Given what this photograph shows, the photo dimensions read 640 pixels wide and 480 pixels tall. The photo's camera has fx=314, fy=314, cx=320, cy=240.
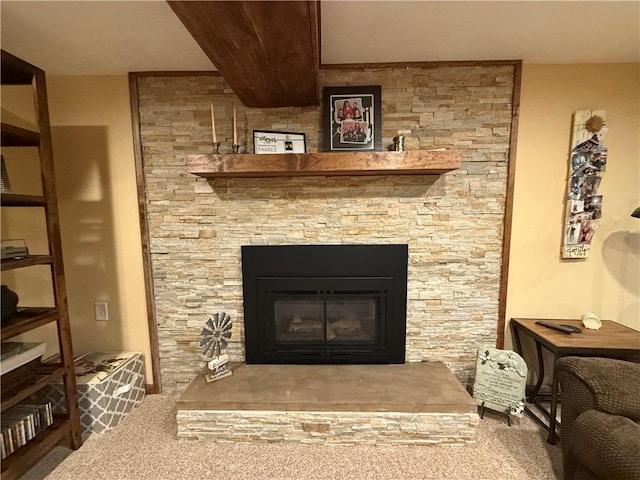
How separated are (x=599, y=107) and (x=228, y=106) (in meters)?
2.32

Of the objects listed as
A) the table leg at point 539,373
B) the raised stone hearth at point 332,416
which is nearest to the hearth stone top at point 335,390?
the raised stone hearth at point 332,416

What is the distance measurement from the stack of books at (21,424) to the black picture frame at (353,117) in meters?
2.09

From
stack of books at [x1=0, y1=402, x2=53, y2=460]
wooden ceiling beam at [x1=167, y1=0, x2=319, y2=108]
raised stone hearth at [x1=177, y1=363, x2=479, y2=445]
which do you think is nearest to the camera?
wooden ceiling beam at [x1=167, y1=0, x2=319, y2=108]

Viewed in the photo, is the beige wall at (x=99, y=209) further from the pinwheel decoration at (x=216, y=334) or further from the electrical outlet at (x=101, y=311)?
the pinwheel decoration at (x=216, y=334)

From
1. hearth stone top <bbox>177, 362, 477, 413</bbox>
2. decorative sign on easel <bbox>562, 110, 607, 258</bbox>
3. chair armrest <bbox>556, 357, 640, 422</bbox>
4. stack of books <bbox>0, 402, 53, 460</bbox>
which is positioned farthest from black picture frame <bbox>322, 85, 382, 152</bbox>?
stack of books <bbox>0, 402, 53, 460</bbox>

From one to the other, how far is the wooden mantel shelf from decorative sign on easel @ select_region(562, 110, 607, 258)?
0.89 m

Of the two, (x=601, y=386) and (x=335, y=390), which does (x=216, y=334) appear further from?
(x=601, y=386)

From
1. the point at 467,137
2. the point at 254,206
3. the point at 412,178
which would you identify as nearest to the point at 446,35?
the point at 467,137

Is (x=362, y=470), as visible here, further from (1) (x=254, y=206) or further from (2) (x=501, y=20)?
Answer: (2) (x=501, y=20)

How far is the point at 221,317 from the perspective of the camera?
1.96m

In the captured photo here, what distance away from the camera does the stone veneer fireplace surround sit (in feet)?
6.41

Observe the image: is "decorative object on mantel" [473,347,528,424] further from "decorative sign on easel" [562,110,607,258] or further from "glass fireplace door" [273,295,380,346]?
"decorative sign on easel" [562,110,607,258]

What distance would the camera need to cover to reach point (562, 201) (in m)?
2.02

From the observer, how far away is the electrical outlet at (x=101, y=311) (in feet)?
7.04
